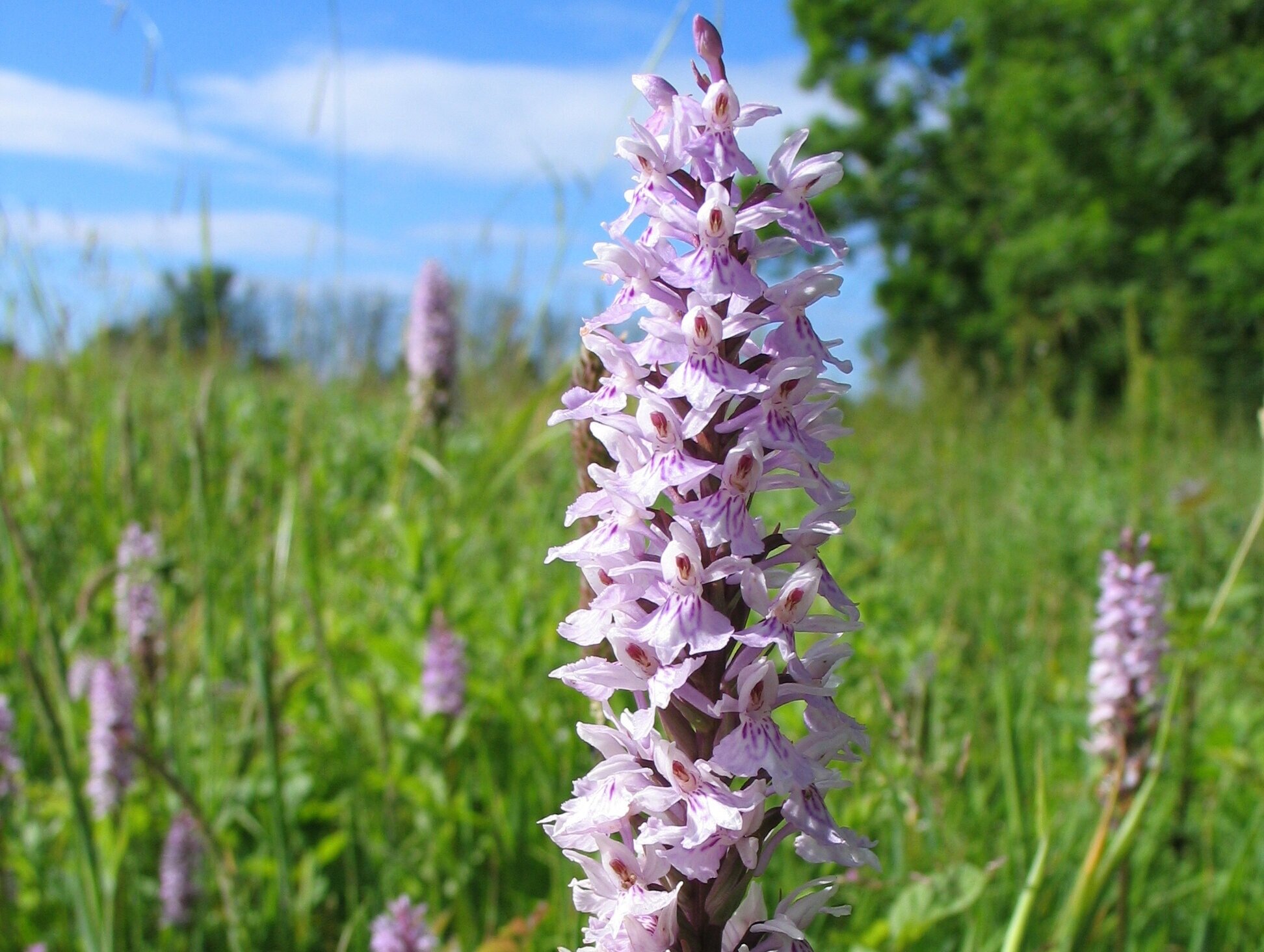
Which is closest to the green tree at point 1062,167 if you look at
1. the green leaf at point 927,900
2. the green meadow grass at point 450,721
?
the green meadow grass at point 450,721

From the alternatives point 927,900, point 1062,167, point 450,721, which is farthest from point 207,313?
point 1062,167

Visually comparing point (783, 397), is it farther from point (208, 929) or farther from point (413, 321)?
point (413, 321)

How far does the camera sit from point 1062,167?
2608 centimetres

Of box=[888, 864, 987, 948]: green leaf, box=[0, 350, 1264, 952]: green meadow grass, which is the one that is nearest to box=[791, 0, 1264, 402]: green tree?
box=[0, 350, 1264, 952]: green meadow grass

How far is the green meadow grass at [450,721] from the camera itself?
7.11 ft

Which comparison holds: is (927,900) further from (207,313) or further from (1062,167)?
(1062,167)

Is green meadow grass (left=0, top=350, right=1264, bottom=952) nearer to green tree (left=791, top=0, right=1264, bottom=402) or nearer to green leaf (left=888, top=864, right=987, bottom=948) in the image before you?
green leaf (left=888, top=864, right=987, bottom=948)

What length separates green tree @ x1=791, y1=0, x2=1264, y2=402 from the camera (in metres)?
22.4

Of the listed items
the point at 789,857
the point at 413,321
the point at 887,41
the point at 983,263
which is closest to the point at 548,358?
the point at 413,321

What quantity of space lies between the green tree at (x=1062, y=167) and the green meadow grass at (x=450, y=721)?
36.6 feet

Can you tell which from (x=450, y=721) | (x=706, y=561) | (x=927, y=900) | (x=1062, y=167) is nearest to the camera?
(x=706, y=561)

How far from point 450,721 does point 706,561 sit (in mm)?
2065

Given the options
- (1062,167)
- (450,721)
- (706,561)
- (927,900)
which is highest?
(1062,167)

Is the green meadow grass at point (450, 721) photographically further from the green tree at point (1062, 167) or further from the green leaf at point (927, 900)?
the green tree at point (1062, 167)
